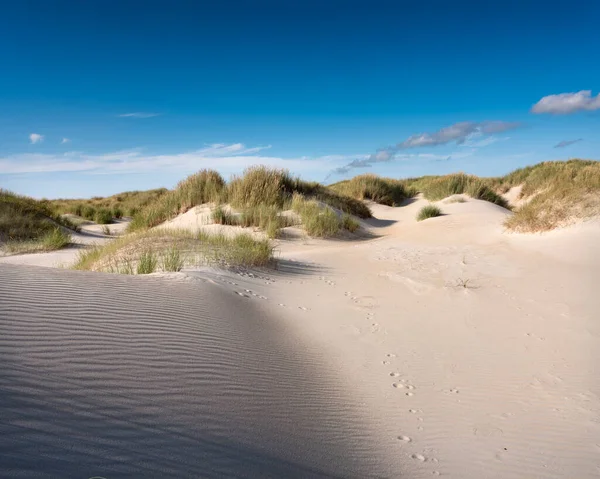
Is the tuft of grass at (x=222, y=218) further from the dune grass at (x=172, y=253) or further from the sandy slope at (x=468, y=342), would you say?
the sandy slope at (x=468, y=342)

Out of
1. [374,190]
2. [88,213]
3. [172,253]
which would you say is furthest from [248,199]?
[88,213]

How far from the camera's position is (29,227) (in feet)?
44.6

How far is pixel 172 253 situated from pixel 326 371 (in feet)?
12.7

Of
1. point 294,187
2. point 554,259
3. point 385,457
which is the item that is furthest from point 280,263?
point 294,187

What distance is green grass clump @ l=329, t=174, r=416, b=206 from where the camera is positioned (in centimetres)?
2373

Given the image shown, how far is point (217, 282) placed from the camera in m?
6.15

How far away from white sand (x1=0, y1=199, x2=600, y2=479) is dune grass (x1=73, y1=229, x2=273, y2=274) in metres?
0.77

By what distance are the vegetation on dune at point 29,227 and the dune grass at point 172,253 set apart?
165 inches

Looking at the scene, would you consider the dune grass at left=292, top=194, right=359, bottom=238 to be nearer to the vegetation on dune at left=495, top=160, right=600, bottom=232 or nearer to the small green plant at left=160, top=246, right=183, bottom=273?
the vegetation on dune at left=495, top=160, right=600, bottom=232

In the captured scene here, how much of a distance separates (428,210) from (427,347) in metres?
13.3

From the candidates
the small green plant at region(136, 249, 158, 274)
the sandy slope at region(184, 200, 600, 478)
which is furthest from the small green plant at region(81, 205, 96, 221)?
the small green plant at region(136, 249, 158, 274)

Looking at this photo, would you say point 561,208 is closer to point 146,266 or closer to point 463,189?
point 146,266

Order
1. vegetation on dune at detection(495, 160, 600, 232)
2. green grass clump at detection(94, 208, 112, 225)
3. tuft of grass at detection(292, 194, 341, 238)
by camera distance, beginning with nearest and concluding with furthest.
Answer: vegetation on dune at detection(495, 160, 600, 232) < tuft of grass at detection(292, 194, 341, 238) < green grass clump at detection(94, 208, 112, 225)

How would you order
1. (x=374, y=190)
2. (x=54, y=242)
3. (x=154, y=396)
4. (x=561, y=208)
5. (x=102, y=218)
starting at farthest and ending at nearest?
(x=374, y=190) < (x=102, y=218) < (x=54, y=242) < (x=561, y=208) < (x=154, y=396)
